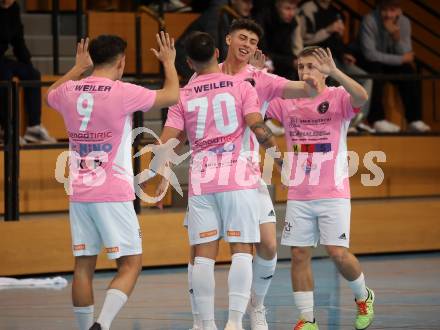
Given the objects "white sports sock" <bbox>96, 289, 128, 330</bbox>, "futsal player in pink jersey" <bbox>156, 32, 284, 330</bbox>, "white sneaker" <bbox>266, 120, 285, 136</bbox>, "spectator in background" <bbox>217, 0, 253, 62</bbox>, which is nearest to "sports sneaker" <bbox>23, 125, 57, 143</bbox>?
"spectator in background" <bbox>217, 0, 253, 62</bbox>

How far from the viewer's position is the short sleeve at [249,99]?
310 inches

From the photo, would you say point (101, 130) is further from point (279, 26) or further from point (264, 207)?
point (279, 26)

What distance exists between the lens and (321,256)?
12930 mm

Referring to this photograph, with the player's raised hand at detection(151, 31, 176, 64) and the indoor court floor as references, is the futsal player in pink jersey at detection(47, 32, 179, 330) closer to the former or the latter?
the player's raised hand at detection(151, 31, 176, 64)

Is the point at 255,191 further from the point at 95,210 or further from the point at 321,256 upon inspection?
the point at 321,256

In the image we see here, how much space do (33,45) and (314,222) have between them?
21.6 feet

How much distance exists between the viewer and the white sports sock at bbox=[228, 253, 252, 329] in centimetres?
790

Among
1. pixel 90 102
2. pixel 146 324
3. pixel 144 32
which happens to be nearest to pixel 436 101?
pixel 144 32

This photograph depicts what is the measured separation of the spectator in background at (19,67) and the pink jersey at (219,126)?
4271 mm

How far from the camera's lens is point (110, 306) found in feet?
25.0

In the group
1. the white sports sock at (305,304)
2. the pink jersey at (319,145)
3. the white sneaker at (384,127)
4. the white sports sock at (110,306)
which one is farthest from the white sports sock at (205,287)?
the white sneaker at (384,127)

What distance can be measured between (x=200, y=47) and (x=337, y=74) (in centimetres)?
94

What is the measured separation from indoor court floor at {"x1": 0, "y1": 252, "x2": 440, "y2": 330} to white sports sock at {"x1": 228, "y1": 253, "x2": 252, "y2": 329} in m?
0.85

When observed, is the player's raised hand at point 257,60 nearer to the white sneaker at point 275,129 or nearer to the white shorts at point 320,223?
the white shorts at point 320,223
